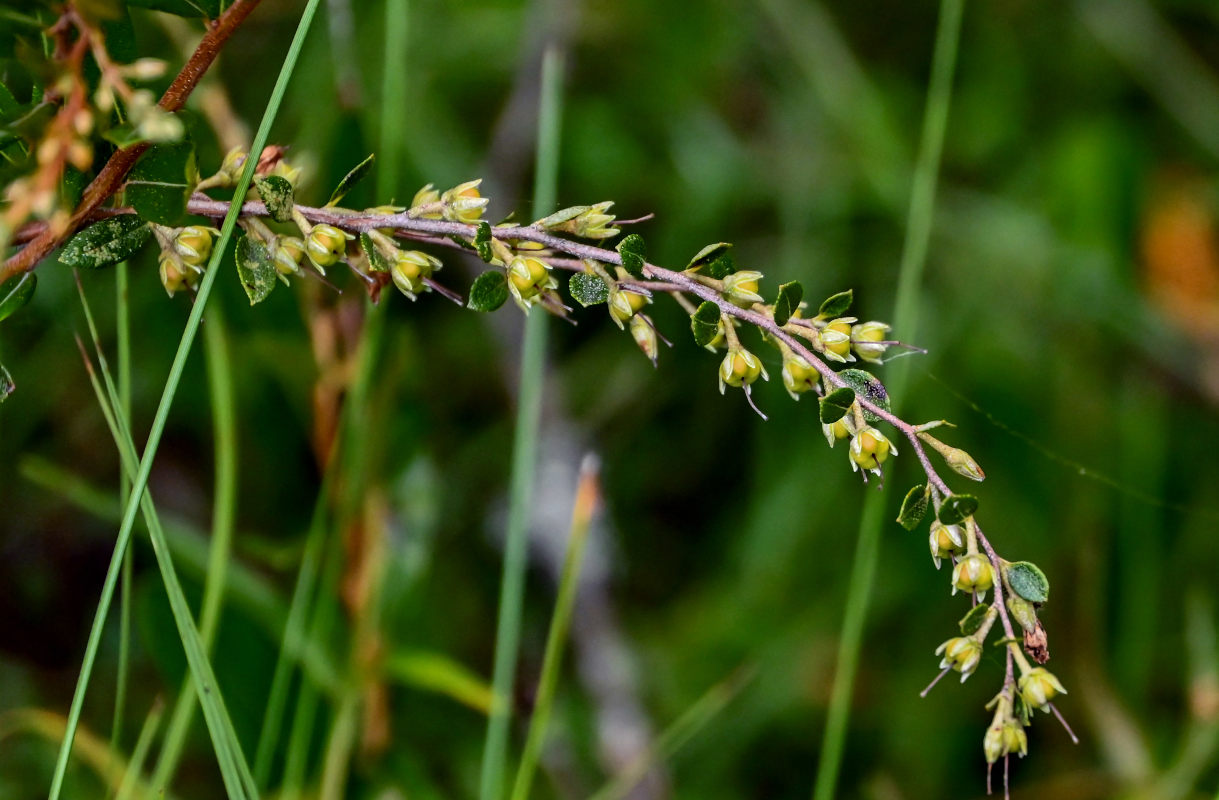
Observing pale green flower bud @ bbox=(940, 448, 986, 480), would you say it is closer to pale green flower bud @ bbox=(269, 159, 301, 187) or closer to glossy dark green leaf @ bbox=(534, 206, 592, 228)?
glossy dark green leaf @ bbox=(534, 206, 592, 228)

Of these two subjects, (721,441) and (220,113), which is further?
(721,441)

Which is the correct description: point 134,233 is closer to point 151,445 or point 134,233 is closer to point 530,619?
point 151,445

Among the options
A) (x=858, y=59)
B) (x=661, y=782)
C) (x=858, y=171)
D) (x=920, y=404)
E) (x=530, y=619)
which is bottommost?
(x=661, y=782)

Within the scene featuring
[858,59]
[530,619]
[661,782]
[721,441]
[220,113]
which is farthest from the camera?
[858,59]

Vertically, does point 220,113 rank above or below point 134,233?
above

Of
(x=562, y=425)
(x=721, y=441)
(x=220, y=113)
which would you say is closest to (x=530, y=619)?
(x=562, y=425)

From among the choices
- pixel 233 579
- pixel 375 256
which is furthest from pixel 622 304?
pixel 233 579

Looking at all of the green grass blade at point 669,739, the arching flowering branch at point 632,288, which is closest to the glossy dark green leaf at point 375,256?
the arching flowering branch at point 632,288

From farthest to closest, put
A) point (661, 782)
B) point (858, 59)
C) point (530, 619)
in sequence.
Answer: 1. point (858, 59)
2. point (530, 619)
3. point (661, 782)
